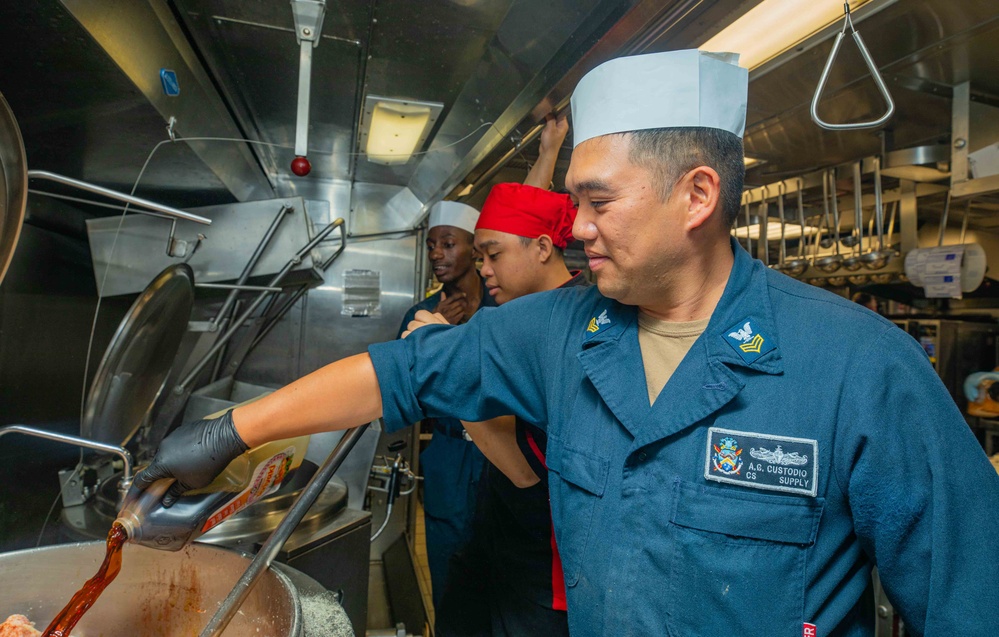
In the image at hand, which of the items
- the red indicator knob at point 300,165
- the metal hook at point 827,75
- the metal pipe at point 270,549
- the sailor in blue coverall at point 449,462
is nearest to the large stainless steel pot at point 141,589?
the metal pipe at point 270,549

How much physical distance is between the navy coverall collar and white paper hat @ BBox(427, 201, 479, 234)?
6.71 ft

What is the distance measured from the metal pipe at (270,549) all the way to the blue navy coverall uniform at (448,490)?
146cm

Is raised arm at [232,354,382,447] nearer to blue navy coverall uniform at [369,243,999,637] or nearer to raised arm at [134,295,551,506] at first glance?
raised arm at [134,295,551,506]

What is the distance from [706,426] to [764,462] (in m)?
0.09

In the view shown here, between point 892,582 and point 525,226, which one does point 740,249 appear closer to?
point 892,582

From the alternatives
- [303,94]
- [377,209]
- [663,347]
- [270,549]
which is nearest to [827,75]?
[663,347]

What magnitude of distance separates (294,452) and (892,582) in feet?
3.73

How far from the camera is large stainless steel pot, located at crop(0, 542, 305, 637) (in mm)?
1028

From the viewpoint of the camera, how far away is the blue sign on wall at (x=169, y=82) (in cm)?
145

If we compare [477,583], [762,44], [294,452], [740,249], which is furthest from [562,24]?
[477,583]

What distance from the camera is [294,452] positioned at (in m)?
1.26

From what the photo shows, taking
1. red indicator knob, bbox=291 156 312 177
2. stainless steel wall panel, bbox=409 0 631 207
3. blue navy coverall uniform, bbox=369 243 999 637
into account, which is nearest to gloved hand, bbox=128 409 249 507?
blue navy coverall uniform, bbox=369 243 999 637

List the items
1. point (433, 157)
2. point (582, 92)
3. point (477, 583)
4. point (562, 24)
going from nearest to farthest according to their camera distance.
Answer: point (582, 92), point (562, 24), point (477, 583), point (433, 157)

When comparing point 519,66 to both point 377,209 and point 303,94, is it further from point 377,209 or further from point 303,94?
point 377,209
